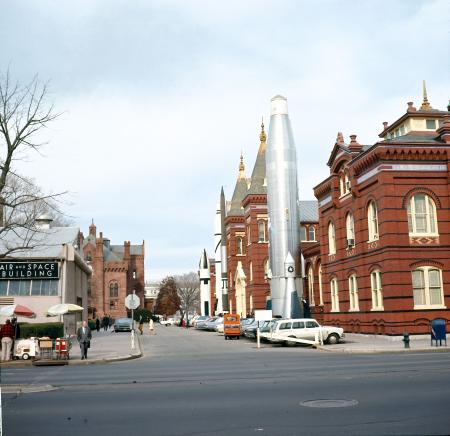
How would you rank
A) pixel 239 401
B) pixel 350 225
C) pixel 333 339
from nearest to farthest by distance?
pixel 239 401 → pixel 333 339 → pixel 350 225

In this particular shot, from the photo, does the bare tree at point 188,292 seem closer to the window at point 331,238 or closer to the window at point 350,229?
the window at point 331,238

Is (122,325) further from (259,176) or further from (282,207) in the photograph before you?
(282,207)

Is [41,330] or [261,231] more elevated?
[261,231]

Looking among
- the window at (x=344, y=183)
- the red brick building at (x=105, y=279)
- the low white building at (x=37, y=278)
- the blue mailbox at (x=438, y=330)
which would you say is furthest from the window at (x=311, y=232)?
the red brick building at (x=105, y=279)

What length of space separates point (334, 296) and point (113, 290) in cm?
7596

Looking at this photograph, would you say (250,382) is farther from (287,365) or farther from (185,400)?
(287,365)

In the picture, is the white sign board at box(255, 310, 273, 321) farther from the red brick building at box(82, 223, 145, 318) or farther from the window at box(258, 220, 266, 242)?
the red brick building at box(82, 223, 145, 318)

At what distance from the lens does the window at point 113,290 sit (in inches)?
4384

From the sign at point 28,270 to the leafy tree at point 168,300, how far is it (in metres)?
102

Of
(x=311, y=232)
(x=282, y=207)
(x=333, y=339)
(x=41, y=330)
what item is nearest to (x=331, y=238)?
(x=282, y=207)

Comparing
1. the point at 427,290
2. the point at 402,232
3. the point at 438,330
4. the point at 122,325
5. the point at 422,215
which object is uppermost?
the point at 422,215

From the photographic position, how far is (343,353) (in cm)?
2500

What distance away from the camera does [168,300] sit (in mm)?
142000

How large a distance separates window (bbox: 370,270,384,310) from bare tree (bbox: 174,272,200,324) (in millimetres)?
99191
